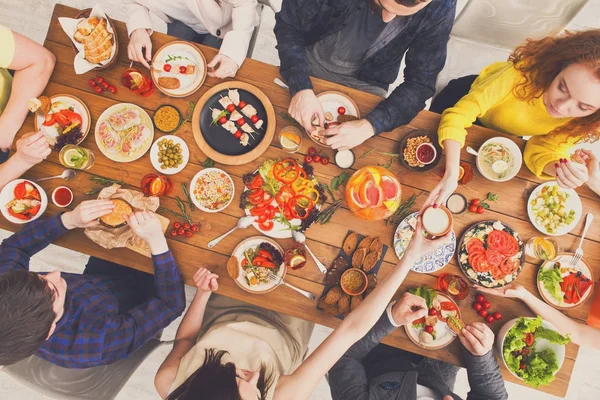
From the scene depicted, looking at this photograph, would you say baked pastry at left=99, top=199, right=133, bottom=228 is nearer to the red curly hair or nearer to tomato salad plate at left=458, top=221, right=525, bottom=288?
tomato salad plate at left=458, top=221, right=525, bottom=288

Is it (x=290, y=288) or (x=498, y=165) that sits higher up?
(x=498, y=165)

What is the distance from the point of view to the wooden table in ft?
5.53

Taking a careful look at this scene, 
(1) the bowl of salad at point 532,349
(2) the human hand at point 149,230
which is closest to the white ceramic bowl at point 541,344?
(1) the bowl of salad at point 532,349

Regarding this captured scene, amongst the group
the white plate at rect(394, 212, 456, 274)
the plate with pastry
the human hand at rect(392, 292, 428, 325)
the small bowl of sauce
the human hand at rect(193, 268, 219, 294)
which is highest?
the plate with pastry

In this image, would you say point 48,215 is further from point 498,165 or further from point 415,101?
point 498,165

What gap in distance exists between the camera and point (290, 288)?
168 cm

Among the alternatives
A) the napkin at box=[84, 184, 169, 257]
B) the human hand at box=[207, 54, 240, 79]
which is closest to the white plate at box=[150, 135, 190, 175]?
the napkin at box=[84, 184, 169, 257]

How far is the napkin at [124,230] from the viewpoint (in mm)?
1623

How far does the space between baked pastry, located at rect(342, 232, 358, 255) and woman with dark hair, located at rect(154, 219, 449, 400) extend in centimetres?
21

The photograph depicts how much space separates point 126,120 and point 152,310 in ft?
2.92

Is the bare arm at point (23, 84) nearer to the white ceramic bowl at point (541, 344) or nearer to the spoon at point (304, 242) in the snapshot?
the spoon at point (304, 242)

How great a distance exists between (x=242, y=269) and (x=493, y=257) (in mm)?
1138

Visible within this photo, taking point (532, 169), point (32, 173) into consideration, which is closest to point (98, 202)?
point (32, 173)

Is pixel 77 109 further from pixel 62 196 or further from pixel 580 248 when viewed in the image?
pixel 580 248
